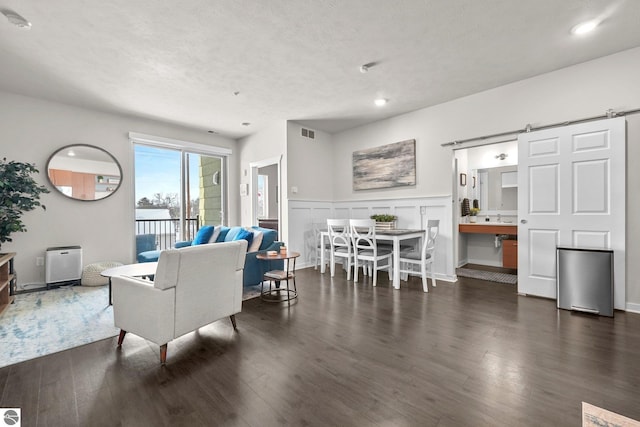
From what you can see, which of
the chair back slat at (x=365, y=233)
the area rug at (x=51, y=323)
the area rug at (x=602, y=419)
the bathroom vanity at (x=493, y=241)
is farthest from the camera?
the bathroom vanity at (x=493, y=241)

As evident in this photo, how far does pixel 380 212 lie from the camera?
522 cm

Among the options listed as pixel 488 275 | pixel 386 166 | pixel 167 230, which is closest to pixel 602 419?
pixel 488 275

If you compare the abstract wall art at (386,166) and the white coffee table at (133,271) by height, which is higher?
the abstract wall art at (386,166)

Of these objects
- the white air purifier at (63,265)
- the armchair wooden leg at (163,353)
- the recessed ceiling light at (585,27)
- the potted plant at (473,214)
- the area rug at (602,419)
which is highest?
the recessed ceiling light at (585,27)

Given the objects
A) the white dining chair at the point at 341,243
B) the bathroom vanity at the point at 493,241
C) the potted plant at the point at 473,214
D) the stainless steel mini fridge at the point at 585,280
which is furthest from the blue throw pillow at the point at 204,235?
the potted plant at the point at 473,214

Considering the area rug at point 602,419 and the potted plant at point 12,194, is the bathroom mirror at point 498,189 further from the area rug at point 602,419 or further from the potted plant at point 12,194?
the potted plant at point 12,194

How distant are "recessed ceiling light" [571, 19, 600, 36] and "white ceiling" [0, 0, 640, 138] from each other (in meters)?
0.07

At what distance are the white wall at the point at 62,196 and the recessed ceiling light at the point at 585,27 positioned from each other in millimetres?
5966

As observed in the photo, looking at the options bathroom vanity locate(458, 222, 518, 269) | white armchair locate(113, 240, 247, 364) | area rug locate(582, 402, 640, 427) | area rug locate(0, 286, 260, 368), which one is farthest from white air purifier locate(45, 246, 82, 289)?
bathroom vanity locate(458, 222, 518, 269)

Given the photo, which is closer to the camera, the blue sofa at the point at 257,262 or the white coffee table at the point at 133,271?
the white coffee table at the point at 133,271

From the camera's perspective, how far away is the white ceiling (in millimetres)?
2330

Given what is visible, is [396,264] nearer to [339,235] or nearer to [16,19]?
[339,235]

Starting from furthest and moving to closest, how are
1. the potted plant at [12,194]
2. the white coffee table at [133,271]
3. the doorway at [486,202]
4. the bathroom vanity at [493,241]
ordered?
the doorway at [486,202]
the bathroom vanity at [493,241]
the potted plant at [12,194]
the white coffee table at [133,271]

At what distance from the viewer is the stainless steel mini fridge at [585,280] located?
2.85m
